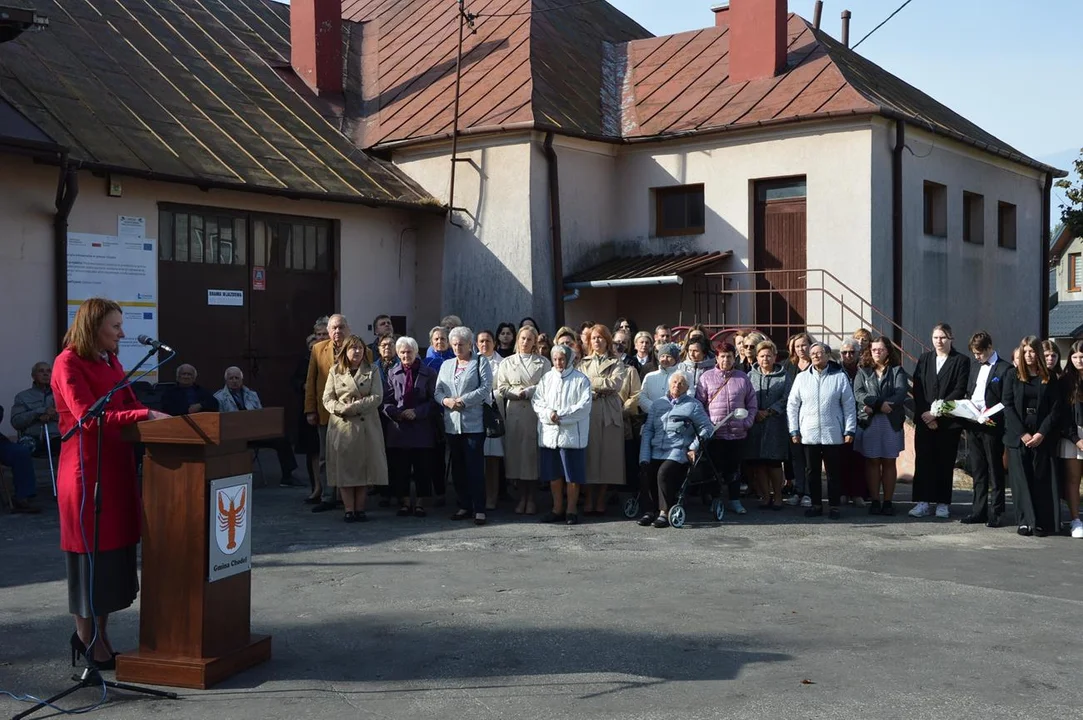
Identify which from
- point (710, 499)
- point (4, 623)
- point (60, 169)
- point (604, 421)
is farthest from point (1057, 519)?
point (60, 169)

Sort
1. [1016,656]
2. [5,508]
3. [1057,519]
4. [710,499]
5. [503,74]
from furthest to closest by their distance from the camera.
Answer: [503,74] → [710,499] → [5,508] → [1057,519] → [1016,656]

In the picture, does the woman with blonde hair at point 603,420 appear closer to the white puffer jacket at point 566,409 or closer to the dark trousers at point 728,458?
the white puffer jacket at point 566,409

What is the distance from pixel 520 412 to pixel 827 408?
9.95 ft

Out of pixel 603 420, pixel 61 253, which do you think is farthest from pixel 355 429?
pixel 61 253

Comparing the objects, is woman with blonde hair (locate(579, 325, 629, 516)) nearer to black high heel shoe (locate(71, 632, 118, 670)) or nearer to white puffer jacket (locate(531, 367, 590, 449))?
white puffer jacket (locate(531, 367, 590, 449))

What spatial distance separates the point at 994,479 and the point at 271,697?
26.8 ft

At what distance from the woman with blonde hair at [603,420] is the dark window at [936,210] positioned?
10.1 metres

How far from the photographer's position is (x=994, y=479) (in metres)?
11.7

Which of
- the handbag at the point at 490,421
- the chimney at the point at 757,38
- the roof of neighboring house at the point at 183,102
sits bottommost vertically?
the handbag at the point at 490,421

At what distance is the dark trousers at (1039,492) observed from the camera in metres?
11.0

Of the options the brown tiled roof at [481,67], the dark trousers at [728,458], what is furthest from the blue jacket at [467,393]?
the brown tiled roof at [481,67]

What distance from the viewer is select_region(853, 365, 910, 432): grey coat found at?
12234 mm

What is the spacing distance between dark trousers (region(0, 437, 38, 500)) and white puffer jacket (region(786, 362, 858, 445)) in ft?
24.9

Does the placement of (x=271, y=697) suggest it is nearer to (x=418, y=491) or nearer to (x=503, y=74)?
(x=418, y=491)
